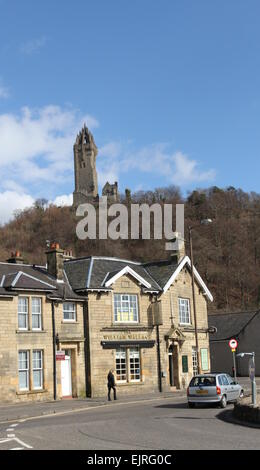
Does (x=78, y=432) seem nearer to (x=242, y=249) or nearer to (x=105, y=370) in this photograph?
(x=105, y=370)

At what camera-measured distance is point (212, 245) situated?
9162cm

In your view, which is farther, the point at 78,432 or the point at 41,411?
the point at 41,411

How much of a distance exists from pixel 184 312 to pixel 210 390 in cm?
1695

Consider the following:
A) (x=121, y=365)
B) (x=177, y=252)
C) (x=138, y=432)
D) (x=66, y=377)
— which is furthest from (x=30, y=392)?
(x=138, y=432)

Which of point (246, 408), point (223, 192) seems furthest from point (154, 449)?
point (223, 192)

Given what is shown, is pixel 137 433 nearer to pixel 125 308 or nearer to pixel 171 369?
pixel 125 308

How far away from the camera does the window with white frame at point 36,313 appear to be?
31219 mm

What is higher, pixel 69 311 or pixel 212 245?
pixel 212 245

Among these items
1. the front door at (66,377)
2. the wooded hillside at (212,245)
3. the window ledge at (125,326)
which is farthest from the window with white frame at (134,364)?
the wooded hillside at (212,245)

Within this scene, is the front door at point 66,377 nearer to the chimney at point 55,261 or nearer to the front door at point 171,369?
the chimney at point 55,261

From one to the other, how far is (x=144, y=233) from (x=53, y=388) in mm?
56329

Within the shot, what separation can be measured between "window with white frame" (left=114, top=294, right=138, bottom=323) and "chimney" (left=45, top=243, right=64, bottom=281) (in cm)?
363

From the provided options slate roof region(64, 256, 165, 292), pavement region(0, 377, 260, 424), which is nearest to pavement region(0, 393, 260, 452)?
pavement region(0, 377, 260, 424)
